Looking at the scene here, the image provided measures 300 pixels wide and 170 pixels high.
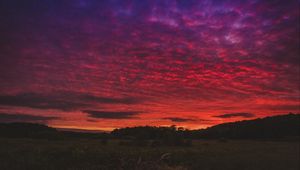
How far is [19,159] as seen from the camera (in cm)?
1978

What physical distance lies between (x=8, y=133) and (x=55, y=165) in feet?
91.9

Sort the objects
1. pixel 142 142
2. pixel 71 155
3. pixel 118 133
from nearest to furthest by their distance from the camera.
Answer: pixel 71 155 → pixel 142 142 → pixel 118 133

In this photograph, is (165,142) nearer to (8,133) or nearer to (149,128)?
(149,128)

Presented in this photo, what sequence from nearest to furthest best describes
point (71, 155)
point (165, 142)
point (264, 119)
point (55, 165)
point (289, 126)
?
point (55, 165)
point (71, 155)
point (165, 142)
point (289, 126)
point (264, 119)

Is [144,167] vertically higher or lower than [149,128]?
lower

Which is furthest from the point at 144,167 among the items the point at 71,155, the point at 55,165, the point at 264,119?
the point at 264,119

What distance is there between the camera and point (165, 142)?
154ft

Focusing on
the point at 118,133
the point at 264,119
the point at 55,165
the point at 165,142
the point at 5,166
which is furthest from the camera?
the point at 264,119

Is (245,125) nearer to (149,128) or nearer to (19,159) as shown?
(149,128)

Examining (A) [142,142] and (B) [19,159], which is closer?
(B) [19,159]

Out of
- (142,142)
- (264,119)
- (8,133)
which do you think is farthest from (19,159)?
(264,119)

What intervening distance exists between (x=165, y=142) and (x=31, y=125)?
21.2 metres

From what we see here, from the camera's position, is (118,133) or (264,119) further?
(264,119)

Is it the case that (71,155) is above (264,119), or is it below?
below
